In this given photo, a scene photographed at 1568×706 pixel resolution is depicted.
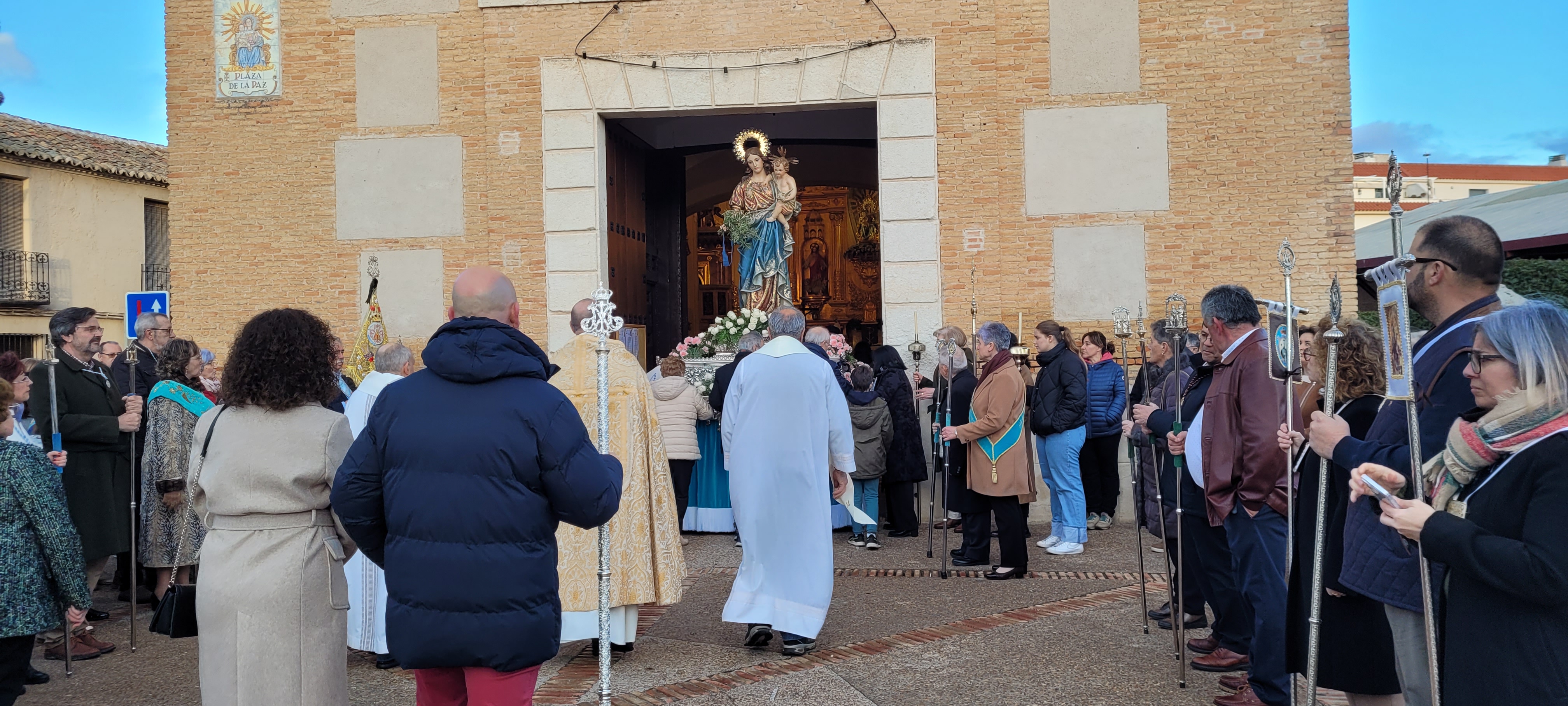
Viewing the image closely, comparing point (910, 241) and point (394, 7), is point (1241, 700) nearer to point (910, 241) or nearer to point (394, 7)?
point (910, 241)

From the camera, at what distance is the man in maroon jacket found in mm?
4648

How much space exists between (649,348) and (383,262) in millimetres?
4298

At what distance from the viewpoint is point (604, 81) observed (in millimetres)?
12633

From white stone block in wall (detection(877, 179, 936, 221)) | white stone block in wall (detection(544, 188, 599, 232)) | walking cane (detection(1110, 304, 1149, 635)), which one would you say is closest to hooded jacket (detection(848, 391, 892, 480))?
walking cane (detection(1110, 304, 1149, 635))

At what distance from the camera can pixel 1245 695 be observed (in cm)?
502

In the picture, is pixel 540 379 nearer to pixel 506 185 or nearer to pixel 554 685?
pixel 554 685

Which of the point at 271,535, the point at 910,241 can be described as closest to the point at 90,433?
the point at 271,535

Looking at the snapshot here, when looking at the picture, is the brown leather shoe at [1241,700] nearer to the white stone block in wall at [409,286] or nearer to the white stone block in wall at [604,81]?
the white stone block in wall at [604,81]

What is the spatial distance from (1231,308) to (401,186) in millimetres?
10280

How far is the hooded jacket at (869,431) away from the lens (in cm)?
981

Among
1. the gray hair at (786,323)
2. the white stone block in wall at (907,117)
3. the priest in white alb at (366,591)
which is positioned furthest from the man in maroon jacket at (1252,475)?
the white stone block in wall at (907,117)

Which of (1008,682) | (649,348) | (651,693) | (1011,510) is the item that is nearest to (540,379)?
(651,693)

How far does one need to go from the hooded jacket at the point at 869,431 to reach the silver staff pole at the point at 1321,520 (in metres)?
6.13

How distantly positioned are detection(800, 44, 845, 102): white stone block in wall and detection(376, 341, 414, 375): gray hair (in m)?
7.32
